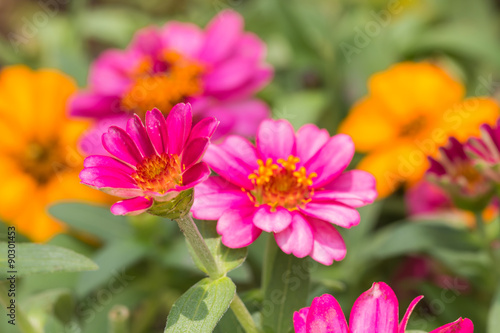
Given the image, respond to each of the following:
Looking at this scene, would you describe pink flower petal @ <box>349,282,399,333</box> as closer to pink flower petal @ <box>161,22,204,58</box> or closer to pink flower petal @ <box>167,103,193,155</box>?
pink flower petal @ <box>167,103,193,155</box>

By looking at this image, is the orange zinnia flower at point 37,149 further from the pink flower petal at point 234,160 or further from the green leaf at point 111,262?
the pink flower petal at point 234,160

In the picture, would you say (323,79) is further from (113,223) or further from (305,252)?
(305,252)

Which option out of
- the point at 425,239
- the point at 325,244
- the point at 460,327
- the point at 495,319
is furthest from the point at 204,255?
the point at 425,239

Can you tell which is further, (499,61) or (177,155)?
(499,61)

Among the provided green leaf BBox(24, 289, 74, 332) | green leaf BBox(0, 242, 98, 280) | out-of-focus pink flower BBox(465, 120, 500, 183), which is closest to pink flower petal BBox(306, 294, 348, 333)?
green leaf BBox(0, 242, 98, 280)

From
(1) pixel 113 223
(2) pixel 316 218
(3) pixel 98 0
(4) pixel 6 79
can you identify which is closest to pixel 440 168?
(2) pixel 316 218

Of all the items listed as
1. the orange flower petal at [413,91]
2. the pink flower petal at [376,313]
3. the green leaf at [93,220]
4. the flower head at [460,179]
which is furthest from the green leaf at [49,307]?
the orange flower petal at [413,91]
